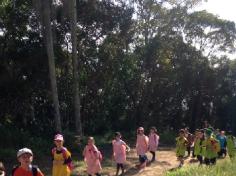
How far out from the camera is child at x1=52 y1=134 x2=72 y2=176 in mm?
11125

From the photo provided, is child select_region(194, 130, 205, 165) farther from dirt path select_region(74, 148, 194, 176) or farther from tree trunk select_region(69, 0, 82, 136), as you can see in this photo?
tree trunk select_region(69, 0, 82, 136)

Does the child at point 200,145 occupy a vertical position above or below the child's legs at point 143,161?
above

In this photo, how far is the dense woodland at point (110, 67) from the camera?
28.4 meters

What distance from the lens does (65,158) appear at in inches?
446

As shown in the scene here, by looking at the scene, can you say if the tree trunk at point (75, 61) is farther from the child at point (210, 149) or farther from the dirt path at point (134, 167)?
the child at point (210, 149)

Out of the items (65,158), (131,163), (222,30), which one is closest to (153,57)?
(222,30)

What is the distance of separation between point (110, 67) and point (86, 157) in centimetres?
1694

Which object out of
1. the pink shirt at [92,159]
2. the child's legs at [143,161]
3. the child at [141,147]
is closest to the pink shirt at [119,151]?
the child at [141,147]

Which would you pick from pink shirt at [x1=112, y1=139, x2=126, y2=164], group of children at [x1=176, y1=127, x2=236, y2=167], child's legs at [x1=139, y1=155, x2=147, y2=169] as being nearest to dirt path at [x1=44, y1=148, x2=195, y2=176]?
child's legs at [x1=139, y1=155, x2=147, y2=169]

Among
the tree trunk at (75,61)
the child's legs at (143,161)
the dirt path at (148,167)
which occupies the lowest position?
the dirt path at (148,167)

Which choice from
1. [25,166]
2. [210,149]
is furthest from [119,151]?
[25,166]

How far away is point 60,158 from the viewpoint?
1142cm

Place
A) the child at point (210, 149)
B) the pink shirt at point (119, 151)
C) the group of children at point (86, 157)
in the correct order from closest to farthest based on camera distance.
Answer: the group of children at point (86, 157) < the child at point (210, 149) < the pink shirt at point (119, 151)

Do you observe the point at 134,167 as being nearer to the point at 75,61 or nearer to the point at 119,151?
the point at 119,151
